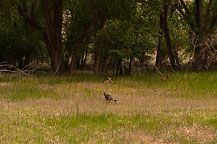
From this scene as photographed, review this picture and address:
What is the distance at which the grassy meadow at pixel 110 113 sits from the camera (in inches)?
306

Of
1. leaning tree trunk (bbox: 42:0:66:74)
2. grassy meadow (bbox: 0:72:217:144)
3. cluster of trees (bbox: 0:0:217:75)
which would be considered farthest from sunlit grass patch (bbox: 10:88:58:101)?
leaning tree trunk (bbox: 42:0:66:74)

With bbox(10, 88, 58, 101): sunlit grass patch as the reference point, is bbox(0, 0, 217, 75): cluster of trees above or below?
above

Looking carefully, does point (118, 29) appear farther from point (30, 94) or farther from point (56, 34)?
point (30, 94)

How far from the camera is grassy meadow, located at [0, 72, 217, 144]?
777 centimetres

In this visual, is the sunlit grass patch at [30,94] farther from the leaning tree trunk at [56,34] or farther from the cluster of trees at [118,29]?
the leaning tree trunk at [56,34]

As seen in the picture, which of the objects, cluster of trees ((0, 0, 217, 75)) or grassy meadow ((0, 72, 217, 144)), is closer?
grassy meadow ((0, 72, 217, 144))

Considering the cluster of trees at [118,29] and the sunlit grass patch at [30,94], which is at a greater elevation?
the cluster of trees at [118,29]

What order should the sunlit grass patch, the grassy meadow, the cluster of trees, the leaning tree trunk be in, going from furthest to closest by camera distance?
the leaning tree trunk, the cluster of trees, the sunlit grass patch, the grassy meadow

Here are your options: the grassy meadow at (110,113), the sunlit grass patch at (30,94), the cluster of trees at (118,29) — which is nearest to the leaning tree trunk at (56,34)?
the cluster of trees at (118,29)

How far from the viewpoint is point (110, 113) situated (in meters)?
10.2

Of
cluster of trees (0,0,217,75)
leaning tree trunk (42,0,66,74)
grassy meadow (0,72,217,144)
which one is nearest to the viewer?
grassy meadow (0,72,217,144)

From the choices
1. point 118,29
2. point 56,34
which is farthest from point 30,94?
point 56,34

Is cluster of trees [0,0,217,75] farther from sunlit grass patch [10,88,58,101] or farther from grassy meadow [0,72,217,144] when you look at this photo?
sunlit grass patch [10,88,58,101]

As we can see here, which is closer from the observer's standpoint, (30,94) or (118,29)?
(30,94)
